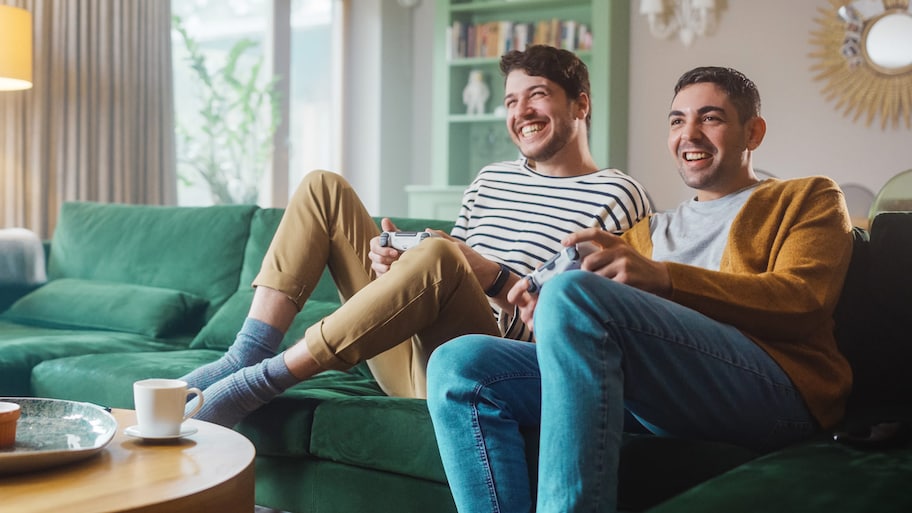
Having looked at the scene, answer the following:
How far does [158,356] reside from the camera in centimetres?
245

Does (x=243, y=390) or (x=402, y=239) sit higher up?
(x=402, y=239)

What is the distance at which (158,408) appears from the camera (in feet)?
4.64

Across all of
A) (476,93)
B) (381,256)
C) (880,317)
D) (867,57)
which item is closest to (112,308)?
(381,256)

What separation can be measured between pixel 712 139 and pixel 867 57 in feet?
10.5

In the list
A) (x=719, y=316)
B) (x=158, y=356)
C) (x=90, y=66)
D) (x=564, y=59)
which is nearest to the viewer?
(x=719, y=316)

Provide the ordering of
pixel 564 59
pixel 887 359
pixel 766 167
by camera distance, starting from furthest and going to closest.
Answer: pixel 766 167
pixel 564 59
pixel 887 359

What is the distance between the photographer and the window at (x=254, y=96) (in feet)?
16.6

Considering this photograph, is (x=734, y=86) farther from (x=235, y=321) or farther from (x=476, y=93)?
(x=476, y=93)

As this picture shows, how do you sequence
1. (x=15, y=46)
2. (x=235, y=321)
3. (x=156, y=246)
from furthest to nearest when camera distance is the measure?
(x=15, y=46)
(x=156, y=246)
(x=235, y=321)

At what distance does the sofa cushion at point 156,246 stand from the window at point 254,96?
67.3 inches

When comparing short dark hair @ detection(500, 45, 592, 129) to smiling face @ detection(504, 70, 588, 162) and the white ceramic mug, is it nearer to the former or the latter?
smiling face @ detection(504, 70, 588, 162)

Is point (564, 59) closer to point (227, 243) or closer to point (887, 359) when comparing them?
point (887, 359)

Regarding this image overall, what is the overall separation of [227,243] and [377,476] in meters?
1.33

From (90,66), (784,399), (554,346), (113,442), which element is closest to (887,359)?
(784,399)
